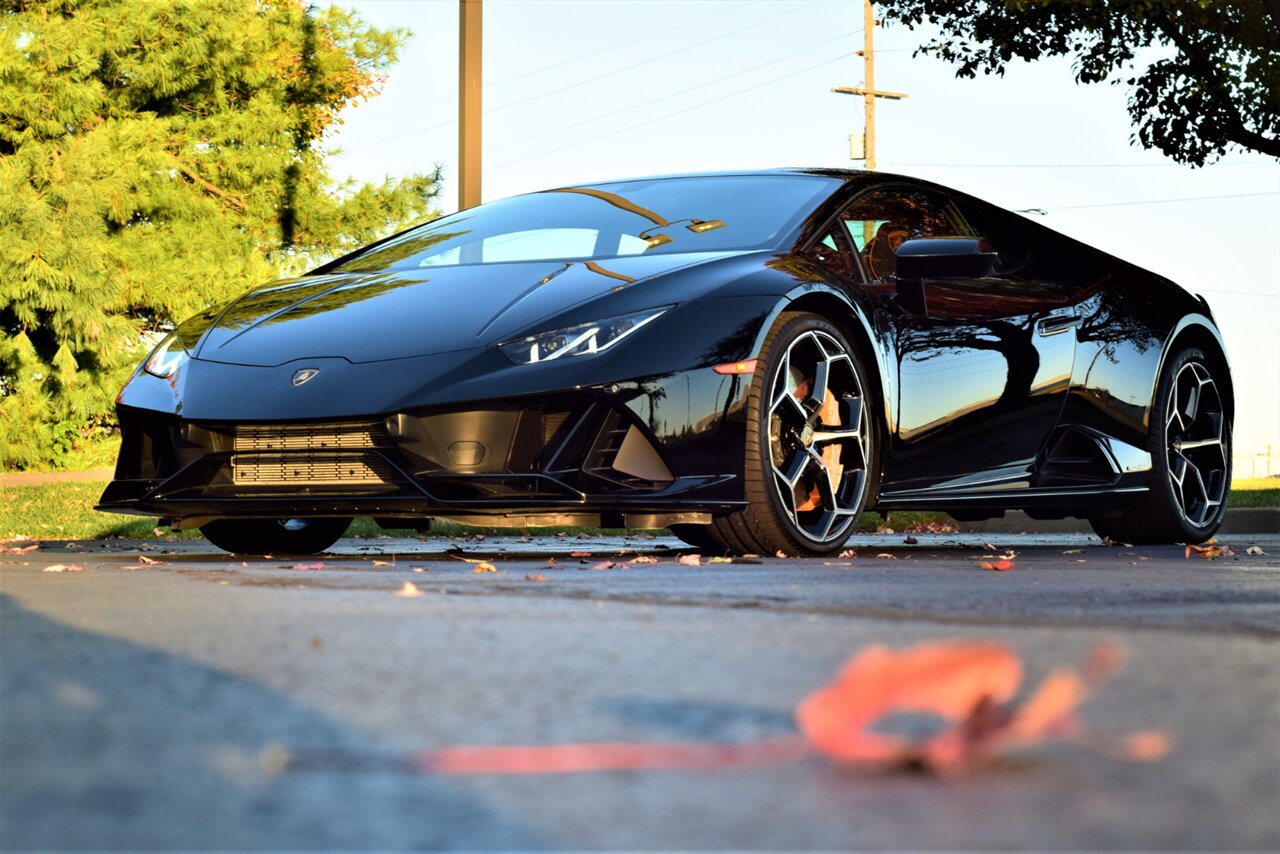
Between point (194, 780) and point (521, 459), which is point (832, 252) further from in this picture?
point (194, 780)

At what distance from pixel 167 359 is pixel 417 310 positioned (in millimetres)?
916

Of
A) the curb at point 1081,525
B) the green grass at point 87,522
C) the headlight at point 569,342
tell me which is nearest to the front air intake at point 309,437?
the headlight at point 569,342

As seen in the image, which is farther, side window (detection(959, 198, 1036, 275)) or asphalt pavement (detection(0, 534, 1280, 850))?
side window (detection(959, 198, 1036, 275))

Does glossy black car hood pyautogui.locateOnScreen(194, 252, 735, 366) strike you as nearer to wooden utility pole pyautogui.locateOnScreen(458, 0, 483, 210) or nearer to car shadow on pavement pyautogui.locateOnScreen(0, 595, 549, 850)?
car shadow on pavement pyautogui.locateOnScreen(0, 595, 549, 850)

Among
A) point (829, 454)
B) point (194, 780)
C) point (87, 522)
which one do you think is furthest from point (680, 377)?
point (87, 522)

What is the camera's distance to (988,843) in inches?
54.1

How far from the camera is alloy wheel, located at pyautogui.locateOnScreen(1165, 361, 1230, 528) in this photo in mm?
7180

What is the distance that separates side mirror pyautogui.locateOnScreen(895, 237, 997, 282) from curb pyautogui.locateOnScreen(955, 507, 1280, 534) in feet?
17.2

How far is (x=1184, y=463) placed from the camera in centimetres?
724

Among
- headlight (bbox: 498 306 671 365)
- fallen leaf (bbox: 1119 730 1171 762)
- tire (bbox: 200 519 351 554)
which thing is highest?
headlight (bbox: 498 306 671 365)

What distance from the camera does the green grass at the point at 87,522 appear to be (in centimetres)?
945

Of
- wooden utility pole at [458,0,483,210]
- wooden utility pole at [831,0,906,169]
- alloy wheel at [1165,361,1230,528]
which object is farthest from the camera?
wooden utility pole at [831,0,906,169]

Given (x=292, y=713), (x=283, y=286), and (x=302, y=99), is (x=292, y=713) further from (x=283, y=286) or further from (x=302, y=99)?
(x=302, y=99)

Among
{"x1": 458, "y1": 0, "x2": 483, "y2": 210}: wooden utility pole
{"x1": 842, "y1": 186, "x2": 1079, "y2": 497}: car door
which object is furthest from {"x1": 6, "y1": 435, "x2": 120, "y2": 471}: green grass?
{"x1": 842, "y1": 186, "x2": 1079, "y2": 497}: car door
